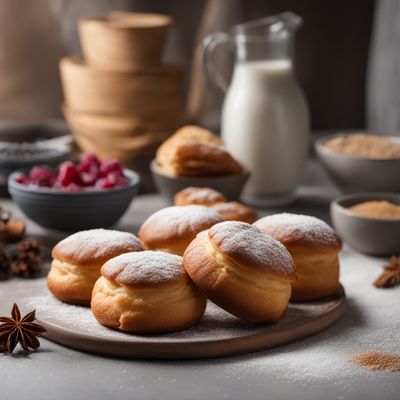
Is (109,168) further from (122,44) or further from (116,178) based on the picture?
(122,44)

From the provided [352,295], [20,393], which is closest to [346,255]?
[352,295]

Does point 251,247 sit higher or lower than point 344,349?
higher

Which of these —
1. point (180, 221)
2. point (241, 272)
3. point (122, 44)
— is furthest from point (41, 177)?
point (241, 272)

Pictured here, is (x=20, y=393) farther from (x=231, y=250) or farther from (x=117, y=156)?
(x=117, y=156)

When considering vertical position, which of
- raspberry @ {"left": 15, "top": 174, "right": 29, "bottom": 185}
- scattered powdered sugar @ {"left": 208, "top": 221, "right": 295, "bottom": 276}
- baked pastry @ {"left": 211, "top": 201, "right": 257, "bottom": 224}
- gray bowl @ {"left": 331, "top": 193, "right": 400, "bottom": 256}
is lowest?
gray bowl @ {"left": 331, "top": 193, "right": 400, "bottom": 256}

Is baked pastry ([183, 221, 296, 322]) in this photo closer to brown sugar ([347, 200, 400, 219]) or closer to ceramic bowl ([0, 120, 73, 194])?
brown sugar ([347, 200, 400, 219])

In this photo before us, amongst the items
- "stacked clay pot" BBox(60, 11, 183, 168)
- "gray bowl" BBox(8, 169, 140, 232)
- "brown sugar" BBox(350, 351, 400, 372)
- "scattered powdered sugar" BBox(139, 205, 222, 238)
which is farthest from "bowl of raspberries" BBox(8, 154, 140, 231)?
"brown sugar" BBox(350, 351, 400, 372)
